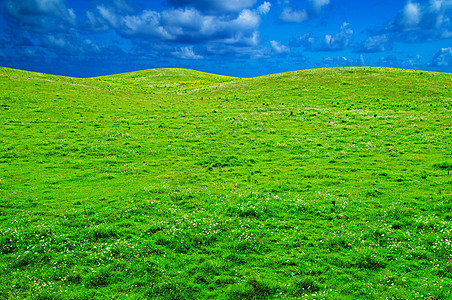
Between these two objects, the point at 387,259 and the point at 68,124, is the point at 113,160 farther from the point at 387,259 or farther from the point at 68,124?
the point at 387,259

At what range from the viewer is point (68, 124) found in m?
34.7

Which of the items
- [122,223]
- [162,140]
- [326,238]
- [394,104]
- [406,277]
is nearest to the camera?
[406,277]

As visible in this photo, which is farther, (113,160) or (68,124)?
(68,124)

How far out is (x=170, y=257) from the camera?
11031 mm

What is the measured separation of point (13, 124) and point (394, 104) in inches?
2227

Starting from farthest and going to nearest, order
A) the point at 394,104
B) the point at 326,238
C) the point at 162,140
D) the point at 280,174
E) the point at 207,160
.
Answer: the point at 394,104
the point at 162,140
the point at 207,160
the point at 280,174
the point at 326,238

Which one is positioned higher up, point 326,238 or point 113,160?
point 113,160

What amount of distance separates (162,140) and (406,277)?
2500cm

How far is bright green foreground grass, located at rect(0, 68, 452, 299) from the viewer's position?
9.67 m

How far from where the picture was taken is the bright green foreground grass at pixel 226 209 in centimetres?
967

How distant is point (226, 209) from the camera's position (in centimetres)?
1454

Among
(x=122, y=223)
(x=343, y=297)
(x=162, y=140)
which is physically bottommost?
(x=343, y=297)

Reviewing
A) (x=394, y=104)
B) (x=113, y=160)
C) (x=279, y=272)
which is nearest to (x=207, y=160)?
(x=113, y=160)

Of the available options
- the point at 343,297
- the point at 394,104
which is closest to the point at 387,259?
the point at 343,297
